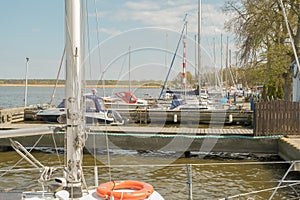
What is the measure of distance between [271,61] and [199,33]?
5987 millimetres

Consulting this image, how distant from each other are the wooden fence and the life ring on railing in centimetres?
1090

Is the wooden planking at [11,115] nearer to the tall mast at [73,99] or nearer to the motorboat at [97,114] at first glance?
the motorboat at [97,114]

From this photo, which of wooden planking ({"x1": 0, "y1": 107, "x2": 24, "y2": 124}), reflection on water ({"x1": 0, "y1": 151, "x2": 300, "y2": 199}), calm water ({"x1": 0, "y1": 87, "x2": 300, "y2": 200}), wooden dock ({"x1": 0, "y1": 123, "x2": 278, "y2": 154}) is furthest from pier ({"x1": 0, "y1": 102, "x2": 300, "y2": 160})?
wooden planking ({"x1": 0, "y1": 107, "x2": 24, "y2": 124})

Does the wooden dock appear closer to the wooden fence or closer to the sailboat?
the wooden fence

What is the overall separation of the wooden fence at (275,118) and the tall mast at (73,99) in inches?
446

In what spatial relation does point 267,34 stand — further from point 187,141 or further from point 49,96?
point 49,96

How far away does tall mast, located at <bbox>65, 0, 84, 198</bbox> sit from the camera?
579 centimetres

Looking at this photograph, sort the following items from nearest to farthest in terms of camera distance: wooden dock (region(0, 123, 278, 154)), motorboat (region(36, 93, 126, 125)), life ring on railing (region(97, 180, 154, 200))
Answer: life ring on railing (region(97, 180, 154, 200)), wooden dock (region(0, 123, 278, 154)), motorboat (region(36, 93, 126, 125))

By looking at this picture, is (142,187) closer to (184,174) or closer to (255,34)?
(184,174)

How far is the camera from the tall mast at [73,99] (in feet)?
19.0

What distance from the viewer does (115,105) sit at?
30.2 metres

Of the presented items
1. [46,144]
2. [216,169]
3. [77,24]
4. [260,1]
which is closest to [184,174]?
[216,169]

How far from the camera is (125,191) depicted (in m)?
5.56

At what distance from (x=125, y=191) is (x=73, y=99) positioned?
5.13ft
